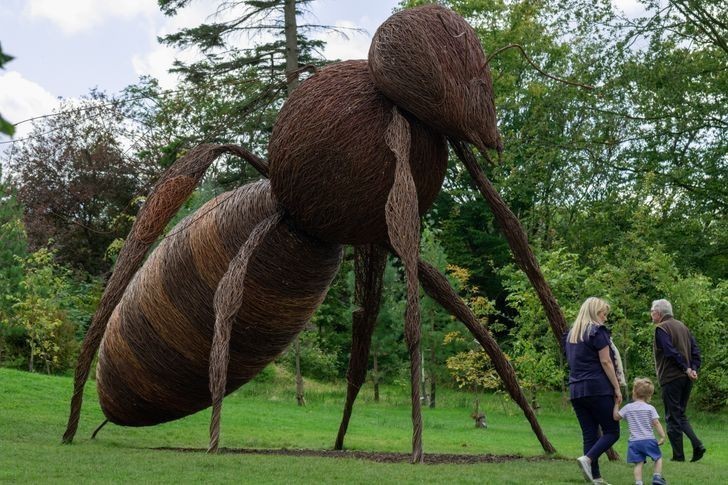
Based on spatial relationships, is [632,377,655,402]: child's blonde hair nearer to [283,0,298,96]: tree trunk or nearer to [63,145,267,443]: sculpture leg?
[63,145,267,443]: sculpture leg

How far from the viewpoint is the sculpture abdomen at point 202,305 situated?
334 inches

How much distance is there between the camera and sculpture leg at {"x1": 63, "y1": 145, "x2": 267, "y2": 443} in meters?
8.82

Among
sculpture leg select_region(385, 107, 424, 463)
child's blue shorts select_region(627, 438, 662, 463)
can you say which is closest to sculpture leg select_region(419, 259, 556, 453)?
sculpture leg select_region(385, 107, 424, 463)

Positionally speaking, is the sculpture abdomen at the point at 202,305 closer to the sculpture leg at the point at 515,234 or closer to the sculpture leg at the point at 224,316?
the sculpture leg at the point at 224,316

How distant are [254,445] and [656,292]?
45.6ft

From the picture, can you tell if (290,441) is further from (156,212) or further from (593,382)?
(593,382)

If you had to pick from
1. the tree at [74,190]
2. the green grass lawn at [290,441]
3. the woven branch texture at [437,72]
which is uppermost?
the tree at [74,190]

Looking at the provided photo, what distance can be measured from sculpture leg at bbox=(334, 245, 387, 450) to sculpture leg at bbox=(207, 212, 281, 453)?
1.47 metres

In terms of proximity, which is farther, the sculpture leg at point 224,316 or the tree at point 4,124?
the sculpture leg at point 224,316

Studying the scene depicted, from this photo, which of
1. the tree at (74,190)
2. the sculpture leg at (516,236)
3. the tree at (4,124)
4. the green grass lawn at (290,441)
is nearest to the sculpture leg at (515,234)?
the sculpture leg at (516,236)

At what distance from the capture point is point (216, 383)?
25.0ft

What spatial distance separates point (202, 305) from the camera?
8688 millimetres

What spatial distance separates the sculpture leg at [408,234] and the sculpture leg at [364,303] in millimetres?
1926

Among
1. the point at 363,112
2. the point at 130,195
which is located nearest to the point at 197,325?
the point at 363,112
